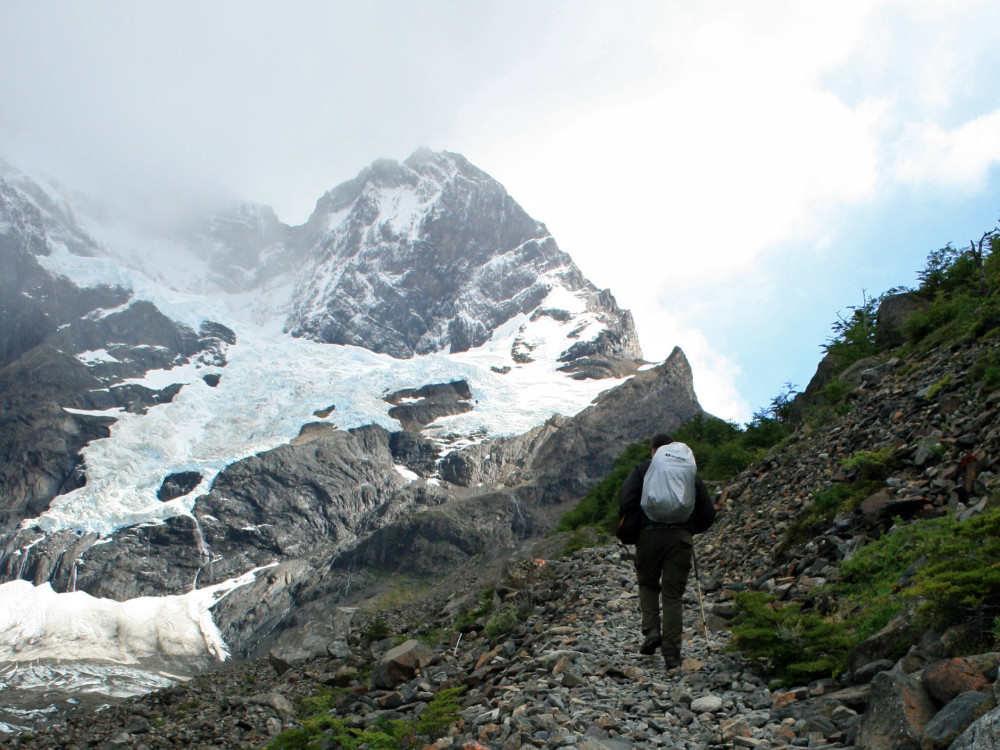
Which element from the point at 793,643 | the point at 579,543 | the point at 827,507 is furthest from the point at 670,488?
the point at 579,543

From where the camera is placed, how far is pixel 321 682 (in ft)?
46.2

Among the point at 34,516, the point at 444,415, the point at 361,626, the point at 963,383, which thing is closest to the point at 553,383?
the point at 444,415

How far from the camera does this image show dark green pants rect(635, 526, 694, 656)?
6746 mm

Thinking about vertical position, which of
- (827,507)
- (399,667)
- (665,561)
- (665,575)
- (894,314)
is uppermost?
(894,314)

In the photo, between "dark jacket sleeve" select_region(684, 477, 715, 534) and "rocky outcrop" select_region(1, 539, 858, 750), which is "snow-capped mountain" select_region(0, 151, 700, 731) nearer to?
"rocky outcrop" select_region(1, 539, 858, 750)

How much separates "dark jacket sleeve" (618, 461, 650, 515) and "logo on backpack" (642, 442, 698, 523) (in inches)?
4.9

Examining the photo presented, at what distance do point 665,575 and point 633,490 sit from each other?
98 centimetres

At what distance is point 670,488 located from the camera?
692 centimetres

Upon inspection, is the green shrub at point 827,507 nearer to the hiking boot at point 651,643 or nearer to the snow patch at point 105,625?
the hiking boot at point 651,643

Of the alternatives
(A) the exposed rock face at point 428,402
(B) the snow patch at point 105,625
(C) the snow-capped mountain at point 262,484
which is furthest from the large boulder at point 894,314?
(A) the exposed rock face at point 428,402

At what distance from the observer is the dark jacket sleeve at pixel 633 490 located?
725 cm

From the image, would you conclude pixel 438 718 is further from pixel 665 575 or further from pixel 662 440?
pixel 662 440

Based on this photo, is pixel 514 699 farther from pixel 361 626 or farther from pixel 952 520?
pixel 361 626

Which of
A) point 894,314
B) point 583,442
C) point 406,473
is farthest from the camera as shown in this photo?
point 406,473
